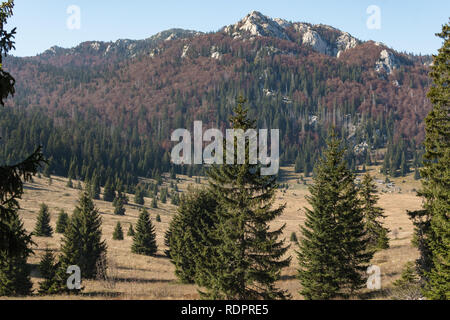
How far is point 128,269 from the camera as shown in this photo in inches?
1463

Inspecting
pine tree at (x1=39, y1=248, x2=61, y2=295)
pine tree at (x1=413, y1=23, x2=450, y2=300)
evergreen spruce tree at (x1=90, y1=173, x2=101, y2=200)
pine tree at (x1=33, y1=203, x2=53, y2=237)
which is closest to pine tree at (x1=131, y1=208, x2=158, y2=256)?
pine tree at (x1=33, y1=203, x2=53, y2=237)

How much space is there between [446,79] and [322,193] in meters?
9.71

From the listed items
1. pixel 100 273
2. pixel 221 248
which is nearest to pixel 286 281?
pixel 221 248

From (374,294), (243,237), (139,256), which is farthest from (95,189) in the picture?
(374,294)

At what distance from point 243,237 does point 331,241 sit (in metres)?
6.21

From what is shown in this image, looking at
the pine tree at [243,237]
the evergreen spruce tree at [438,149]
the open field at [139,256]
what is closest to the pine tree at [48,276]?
the open field at [139,256]

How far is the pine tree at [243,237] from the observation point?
18156mm

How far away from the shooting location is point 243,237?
1861cm

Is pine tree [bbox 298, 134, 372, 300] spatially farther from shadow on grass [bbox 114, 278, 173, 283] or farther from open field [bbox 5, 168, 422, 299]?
shadow on grass [bbox 114, 278, 173, 283]

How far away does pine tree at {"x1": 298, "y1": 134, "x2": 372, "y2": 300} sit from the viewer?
20500 mm

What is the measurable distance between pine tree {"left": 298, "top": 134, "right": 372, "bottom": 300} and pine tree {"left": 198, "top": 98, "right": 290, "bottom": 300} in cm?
271

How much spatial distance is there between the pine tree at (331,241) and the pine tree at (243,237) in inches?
107

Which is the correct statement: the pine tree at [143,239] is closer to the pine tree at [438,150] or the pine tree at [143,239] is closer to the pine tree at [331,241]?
the pine tree at [331,241]

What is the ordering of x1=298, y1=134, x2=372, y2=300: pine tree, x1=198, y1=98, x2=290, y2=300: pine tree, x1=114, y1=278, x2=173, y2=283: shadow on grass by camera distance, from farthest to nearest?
x1=114, y1=278, x2=173, y2=283: shadow on grass → x1=298, y1=134, x2=372, y2=300: pine tree → x1=198, y1=98, x2=290, y2=300: pine tree
